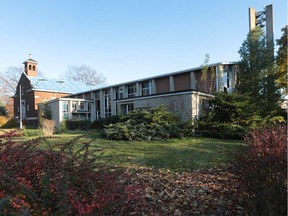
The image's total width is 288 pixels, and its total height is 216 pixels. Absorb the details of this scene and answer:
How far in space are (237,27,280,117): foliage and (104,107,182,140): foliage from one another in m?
8.00

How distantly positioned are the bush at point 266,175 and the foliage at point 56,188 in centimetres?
130

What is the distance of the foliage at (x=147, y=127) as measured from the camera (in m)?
11.4

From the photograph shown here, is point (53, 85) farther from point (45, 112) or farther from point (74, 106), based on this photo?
point (74, 106)

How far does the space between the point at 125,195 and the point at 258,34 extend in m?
22.0

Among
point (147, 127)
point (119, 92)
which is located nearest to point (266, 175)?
point (147, 127)

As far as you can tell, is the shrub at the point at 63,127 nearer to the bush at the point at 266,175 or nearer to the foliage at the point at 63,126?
the foliage at the point at 63,126

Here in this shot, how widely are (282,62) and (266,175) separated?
19529 mm

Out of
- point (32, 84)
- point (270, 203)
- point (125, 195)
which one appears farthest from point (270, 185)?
point (32, 84)

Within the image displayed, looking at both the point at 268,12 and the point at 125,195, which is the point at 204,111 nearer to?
the point at 125,195

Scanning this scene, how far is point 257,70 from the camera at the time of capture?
1881cm

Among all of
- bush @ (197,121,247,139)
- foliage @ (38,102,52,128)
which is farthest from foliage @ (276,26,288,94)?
foliage @ (38,102,52,128)

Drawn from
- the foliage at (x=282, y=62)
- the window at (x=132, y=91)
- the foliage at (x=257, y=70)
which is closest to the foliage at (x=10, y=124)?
the window at (x=132, y=91)

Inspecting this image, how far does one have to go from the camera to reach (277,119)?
14.2 meters

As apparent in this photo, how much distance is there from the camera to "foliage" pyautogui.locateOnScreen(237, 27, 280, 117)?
18062 mm
